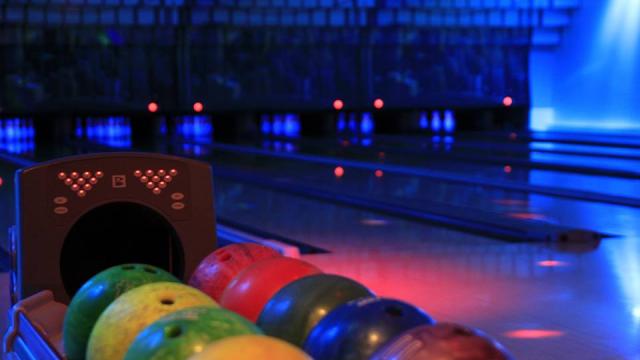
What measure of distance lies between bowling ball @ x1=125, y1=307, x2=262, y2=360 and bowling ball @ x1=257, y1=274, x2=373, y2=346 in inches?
7.3

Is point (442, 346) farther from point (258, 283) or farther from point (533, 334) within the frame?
point (533, 334)

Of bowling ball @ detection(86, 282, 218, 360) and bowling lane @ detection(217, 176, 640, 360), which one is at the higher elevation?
bowling ball @ detection(86, 282, 218, 360)

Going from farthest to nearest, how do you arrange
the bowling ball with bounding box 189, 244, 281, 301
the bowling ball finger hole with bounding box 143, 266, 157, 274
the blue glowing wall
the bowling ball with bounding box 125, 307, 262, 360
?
the blue glowing wall → the bowling ball with bounding box 189, 244, 281, 301 → the bowling ball finger hole with bounding box 143, 266, 157, 274 → the bowling ball with bounding box 125, 307, 262, 360

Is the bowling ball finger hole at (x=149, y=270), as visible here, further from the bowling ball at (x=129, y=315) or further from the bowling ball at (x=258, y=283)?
the bowling ball at (x=129, y=315)

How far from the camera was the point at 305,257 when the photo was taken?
15.3 ft

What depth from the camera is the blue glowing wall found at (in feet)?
43.2

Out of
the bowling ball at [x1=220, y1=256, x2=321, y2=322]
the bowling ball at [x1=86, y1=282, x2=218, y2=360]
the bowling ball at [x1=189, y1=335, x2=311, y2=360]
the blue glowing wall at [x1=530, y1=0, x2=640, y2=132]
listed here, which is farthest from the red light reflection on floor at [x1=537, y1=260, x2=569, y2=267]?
the blue glowing wall at [x1=530, y1=0, x2=640, y2=132]

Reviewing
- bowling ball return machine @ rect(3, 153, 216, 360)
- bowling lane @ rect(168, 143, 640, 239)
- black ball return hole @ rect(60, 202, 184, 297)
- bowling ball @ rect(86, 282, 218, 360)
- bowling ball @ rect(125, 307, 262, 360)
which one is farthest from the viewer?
bowling lane @ rect(168, 143, 640, 239)

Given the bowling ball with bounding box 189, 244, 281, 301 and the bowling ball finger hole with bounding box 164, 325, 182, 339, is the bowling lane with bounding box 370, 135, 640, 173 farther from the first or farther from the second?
the bowling ball finger hole with bounding box 164, 325, 182, 339

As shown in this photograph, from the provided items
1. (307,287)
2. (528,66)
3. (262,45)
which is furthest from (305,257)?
(528,66)

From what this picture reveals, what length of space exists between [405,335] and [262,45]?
1276 centimetres

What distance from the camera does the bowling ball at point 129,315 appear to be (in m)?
2.03

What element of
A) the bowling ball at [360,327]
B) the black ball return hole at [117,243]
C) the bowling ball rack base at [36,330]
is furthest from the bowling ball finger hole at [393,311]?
the black ball return hole at [117,243]

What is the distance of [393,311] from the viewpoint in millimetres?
1883
